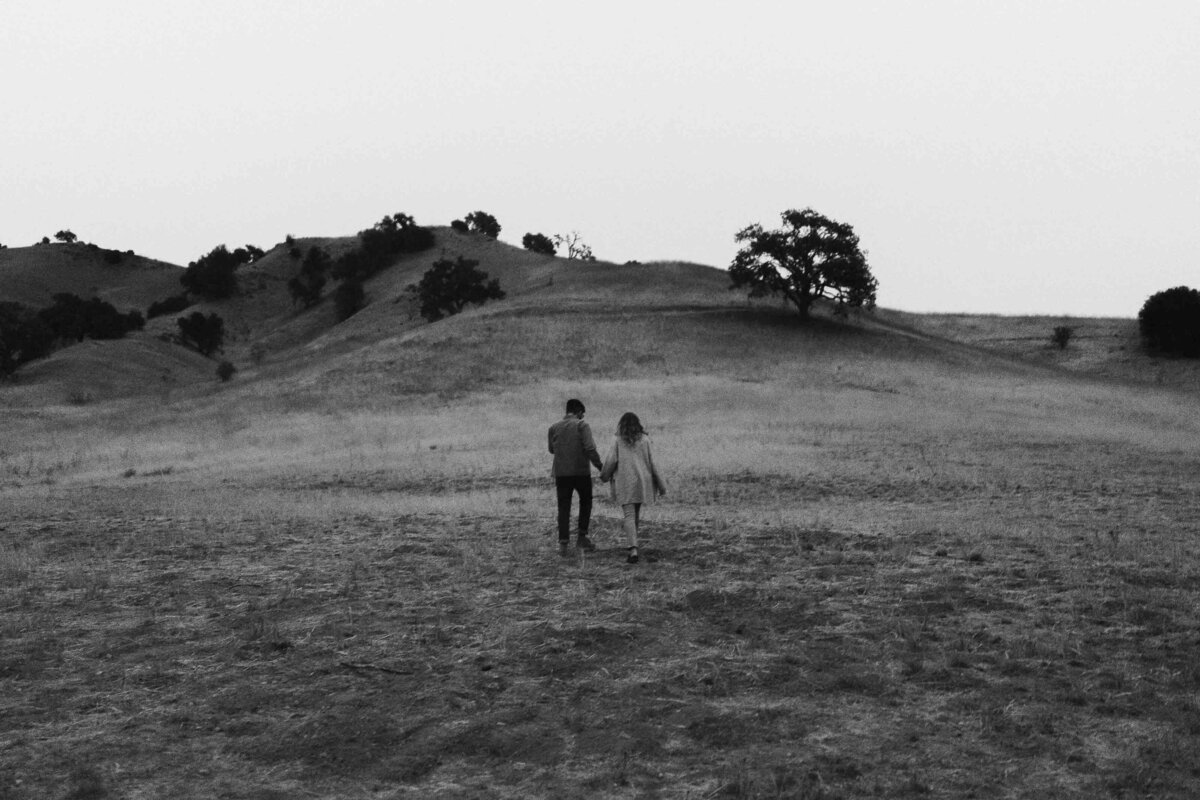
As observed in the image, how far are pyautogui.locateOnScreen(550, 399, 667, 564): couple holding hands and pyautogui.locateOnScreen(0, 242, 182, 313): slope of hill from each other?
124184 mm

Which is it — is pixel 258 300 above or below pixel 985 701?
above

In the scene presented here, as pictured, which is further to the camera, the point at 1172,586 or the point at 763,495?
the point at 763,495

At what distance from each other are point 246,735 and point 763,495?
1573 cm

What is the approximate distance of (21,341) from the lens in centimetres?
8044

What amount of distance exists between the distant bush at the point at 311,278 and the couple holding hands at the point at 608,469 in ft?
368

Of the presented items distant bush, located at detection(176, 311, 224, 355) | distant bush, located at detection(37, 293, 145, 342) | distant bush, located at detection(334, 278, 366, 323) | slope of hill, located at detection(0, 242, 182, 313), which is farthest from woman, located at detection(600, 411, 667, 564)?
slope of hill, located at detection(0, 242, 182, 313)

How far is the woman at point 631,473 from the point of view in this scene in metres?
14.3

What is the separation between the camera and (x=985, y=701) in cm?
872

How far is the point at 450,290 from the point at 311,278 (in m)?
44.4

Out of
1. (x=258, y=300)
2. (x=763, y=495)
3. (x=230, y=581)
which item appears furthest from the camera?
(x=258, y=300)

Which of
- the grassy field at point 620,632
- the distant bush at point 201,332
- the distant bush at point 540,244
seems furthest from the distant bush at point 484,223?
the grassy field at point 620,632

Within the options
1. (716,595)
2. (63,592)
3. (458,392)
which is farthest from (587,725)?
(458,392)

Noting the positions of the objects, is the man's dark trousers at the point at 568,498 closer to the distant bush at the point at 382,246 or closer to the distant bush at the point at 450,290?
the distant bush at the point at 450,290

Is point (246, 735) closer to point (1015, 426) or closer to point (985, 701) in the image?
point (985, 701)
